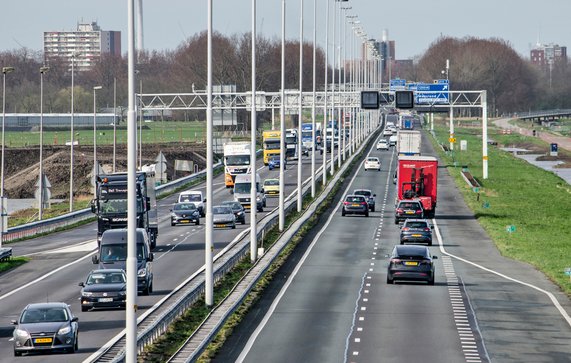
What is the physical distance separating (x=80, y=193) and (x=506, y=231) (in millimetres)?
57268

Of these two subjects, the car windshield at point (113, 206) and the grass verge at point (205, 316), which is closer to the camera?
the grass verge at point (205, 316)

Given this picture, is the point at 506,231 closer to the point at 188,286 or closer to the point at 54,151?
the point at 188,286

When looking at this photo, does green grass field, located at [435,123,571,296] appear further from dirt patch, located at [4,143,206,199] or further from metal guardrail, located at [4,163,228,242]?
dirt patch, located at [4,143,206,199]

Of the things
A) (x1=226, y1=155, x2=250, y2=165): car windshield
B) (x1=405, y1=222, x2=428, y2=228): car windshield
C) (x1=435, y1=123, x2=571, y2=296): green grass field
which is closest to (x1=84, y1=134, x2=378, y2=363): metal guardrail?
(x1=405, y1=222, x2=428, y2=228): car windshield

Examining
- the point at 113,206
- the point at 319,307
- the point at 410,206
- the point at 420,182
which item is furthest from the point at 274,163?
the point at 319,307

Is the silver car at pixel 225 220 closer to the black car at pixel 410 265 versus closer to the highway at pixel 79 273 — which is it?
the highway at pixel 79 273

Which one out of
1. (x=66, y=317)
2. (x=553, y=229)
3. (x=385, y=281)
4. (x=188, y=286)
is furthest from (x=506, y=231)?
(x=66, y=317)

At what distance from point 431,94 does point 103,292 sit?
261 ft

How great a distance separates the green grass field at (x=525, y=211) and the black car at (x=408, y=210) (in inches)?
157

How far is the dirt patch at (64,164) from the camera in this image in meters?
130

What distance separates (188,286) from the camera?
45.5m

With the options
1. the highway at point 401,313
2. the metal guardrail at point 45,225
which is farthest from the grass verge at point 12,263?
the highway at point 401,313

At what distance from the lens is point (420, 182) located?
8169 cm

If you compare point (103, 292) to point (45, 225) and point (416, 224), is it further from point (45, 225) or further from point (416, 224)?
point (45, 225)
